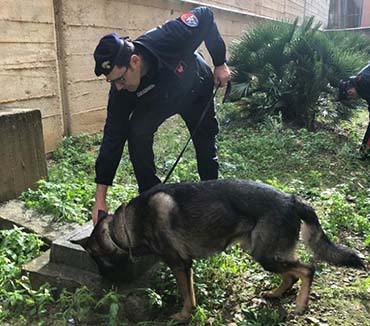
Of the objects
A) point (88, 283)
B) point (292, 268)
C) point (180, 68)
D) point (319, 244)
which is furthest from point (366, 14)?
point (88, 283)

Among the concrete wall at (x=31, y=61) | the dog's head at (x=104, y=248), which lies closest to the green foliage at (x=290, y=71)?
the concrete wall at (x=31, y=61)

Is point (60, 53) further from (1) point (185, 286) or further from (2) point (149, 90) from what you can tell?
(1) point (185, 286)

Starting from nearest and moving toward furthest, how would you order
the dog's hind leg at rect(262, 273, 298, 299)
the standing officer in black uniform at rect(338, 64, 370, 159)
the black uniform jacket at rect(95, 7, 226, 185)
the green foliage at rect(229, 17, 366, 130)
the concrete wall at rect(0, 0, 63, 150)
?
the dog's hind leg at rect(262, 273, 298, 299), the black uniform jacket at rect(95, 7, 226, 185), the concrete wall at rect(0, 0, 63, 150), the standing officer in black uniform at rect(338, 64, 370, 159), the green foliage at rect(229, 17, 366, 130)

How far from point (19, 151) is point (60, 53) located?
8.42 ft

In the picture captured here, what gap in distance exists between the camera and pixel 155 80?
3.06 meters

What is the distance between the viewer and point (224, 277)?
3.05 meters

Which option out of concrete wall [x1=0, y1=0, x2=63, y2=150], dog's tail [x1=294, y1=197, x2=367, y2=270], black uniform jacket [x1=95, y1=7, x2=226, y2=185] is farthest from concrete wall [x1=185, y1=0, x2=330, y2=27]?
dog's tail [x1=294, y1=197, x2=367, y2=270]

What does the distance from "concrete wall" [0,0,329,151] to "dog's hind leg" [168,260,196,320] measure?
2.93m

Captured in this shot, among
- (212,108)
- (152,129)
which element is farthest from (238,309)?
(212,108)

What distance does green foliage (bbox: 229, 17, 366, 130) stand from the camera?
7684mm

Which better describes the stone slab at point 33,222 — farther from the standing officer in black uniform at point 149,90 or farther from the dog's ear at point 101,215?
the dog's ear at point 101,215

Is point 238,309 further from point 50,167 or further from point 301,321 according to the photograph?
point 50,167

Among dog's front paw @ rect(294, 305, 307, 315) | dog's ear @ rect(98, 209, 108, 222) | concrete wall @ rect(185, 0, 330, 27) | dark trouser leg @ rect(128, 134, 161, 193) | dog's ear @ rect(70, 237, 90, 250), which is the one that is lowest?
dog's front paw @ rect(294, 305, 307, 315)

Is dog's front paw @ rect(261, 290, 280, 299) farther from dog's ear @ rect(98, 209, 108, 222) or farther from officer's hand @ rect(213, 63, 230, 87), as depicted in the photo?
officer's hand @ rect(213, 63, 230, 87)
